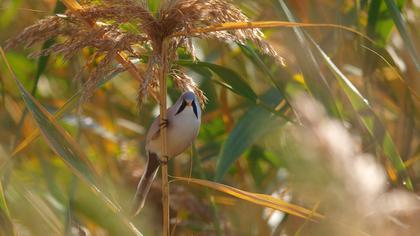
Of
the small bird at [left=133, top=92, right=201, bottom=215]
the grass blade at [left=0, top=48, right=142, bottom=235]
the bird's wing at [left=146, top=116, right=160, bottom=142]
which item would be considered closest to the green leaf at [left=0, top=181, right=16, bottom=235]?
the grass blade at [left=0, top=48, right=142, bottom=235]

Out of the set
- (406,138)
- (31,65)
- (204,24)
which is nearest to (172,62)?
(204,24)

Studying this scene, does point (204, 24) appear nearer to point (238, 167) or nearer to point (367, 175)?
point (367, 175)

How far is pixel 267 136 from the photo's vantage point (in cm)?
248

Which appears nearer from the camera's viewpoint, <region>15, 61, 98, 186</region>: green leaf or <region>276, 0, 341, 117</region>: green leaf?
<region>15, 61, 98, 186</region>: green leaf

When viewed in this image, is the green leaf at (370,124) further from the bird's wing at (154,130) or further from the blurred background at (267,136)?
the bird's wing at (154,130)

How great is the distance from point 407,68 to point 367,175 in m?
2.04

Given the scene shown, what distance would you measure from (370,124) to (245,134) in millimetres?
514

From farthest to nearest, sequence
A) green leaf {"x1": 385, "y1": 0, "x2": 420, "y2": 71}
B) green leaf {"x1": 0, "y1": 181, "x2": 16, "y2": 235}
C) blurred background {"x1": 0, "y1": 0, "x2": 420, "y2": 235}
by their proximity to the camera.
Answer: green leaf {"x1": 385, "y1": 0, "x2": 420, "y2": 71} → green leaf {"x1": 0, "y1": 181, "x2": 16, "y2": 235} → blurred background {"x1": 0, "y1": 0, "x2": 420, "y2": 235}

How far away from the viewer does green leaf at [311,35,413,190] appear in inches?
67.1

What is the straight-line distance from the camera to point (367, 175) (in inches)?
29.4

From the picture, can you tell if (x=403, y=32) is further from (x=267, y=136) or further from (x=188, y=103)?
(x=267, y=136)

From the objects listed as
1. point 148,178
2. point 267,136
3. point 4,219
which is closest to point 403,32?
point 267,136

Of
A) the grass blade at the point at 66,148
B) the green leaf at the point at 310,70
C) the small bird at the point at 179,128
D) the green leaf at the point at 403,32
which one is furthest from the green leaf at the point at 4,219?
the green leaf at the point at 403,32

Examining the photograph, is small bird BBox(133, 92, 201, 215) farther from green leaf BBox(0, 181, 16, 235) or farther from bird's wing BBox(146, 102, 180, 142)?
green leaf BBox(0, 181, 16, 235)
